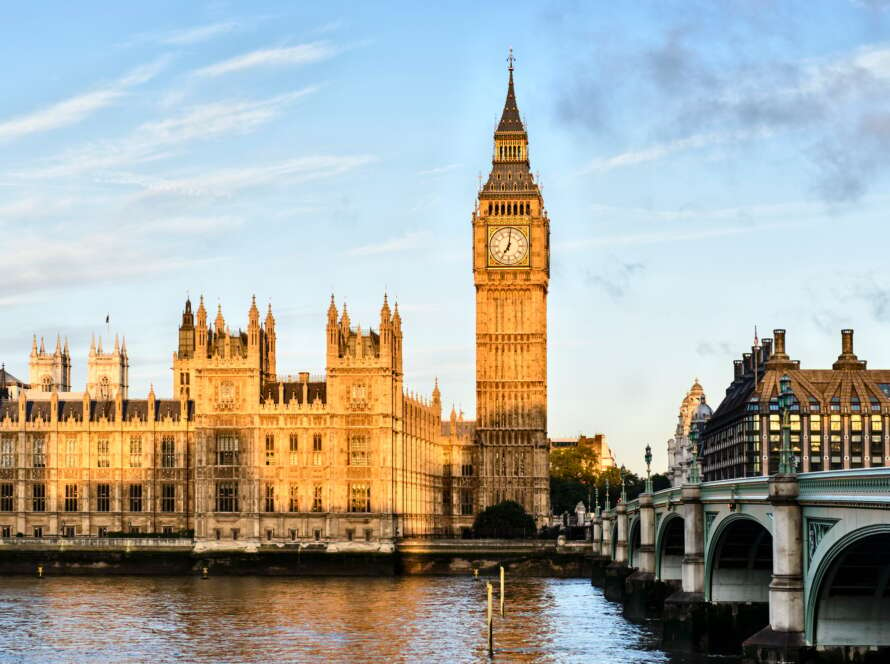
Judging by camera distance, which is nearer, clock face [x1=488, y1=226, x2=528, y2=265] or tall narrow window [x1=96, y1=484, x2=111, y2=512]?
tall narrow window [x1=96, y1=484, x2=111, y2=512]

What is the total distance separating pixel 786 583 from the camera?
46.4 meters

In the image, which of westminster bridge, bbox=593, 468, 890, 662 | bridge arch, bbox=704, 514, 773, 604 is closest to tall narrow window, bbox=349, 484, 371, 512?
westminster bridge, bbox=593, 468, 890, 662

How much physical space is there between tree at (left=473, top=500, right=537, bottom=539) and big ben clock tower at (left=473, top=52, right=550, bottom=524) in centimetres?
745

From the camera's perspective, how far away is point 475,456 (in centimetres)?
17200

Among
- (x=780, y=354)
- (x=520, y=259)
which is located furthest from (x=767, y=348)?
(x=520, y=259)

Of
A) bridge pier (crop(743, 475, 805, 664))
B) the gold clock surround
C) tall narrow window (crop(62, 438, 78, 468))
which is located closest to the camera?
bridge pier (crop(743, 475, 805, 664))

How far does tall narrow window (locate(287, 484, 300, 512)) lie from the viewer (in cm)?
14100

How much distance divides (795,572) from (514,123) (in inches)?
5407

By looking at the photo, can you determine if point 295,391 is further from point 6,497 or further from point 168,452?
point 6,497

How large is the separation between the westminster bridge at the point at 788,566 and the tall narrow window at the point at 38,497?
86461 mm

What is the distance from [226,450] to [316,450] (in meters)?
8.37

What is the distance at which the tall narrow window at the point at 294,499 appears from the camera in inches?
5551

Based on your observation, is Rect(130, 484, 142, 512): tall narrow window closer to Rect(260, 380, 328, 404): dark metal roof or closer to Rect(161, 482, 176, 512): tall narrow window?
Rect(161, 482, 176, 512): tall narrow window

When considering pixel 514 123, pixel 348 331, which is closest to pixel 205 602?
pixel 348 331
